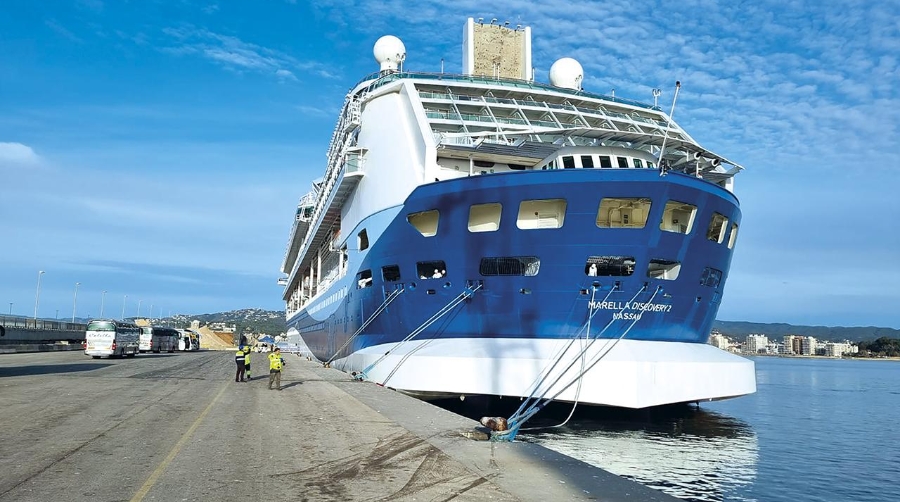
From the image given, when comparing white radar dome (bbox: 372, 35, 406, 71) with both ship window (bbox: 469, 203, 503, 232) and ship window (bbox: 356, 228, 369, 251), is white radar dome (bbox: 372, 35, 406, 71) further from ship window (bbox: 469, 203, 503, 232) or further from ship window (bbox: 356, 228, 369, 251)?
ship window (bbox: 469, 203, 503, 232)

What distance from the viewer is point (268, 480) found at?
27.2 ft

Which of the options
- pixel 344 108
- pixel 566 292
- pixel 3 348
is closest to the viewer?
pixel 566 292

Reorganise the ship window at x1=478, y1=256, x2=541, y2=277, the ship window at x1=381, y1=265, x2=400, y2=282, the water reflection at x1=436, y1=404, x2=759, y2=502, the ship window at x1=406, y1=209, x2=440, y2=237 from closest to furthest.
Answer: the water reflection at x1=436, y1=404, x2=759, y2=502 → the ship window at x1=478, y1=256, x2=541, y2=277 → the ship window at x1=406, y1=209, x2=440, y2=237 → the ship window at x1=381, y1=265, x2=400, y2=282

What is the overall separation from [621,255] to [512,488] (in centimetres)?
1163

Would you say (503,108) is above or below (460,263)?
above

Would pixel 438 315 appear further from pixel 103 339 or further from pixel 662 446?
pixel 103 339

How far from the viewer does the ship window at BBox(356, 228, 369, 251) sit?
82.4 ft

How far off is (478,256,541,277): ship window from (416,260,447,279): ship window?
1825mm

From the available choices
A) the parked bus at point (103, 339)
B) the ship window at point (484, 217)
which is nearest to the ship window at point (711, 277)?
the ship window at point (484, 217)

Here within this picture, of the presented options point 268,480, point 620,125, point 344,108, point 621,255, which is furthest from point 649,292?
point 344,108

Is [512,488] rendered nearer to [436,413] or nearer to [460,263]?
[436,413]

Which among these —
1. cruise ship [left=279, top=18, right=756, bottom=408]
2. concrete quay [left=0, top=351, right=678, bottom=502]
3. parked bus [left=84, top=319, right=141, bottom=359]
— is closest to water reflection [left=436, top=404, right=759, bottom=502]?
cruise ship [left=279, top=18, right=756, bottom=408]

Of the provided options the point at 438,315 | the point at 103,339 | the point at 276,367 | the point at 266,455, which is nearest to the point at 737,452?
the point at 438,315

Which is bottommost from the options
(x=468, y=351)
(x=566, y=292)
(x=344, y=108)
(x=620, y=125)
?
(x=468, y=351)
